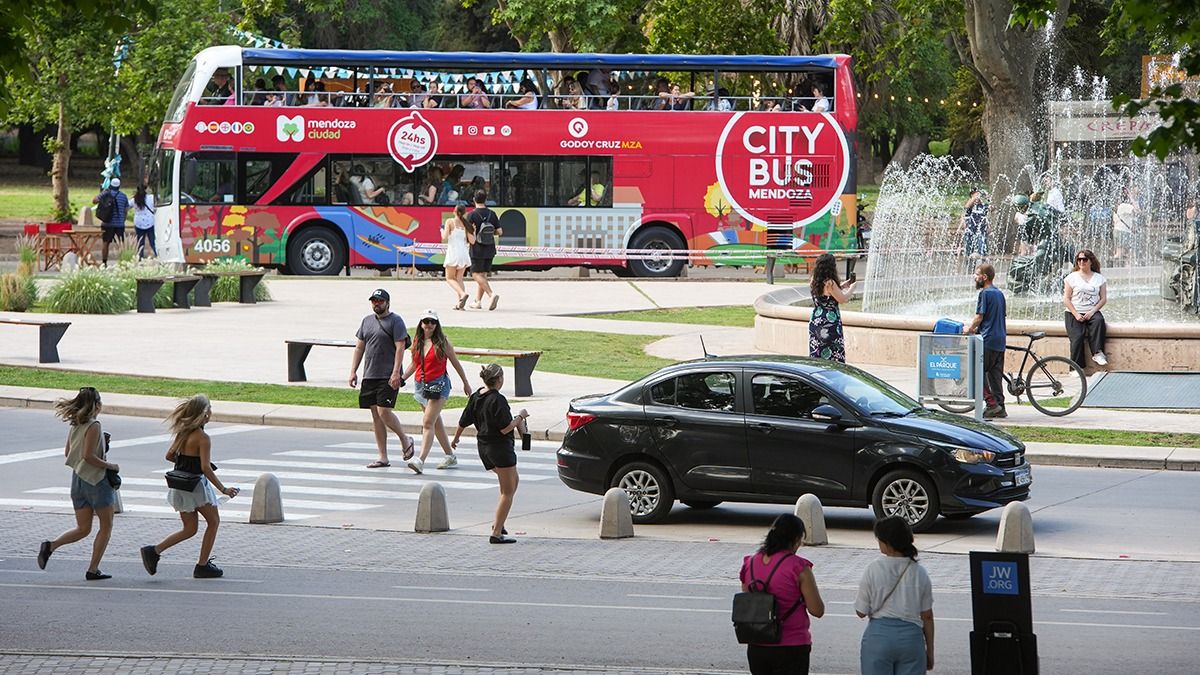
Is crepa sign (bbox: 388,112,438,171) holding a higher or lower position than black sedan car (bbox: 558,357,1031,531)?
higher

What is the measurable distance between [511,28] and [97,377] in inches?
1236

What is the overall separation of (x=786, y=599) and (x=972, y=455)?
6.29 meters

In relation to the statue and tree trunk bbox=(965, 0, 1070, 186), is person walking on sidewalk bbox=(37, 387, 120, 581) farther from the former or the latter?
tree trunk bbox=(965, 0, 1070, 186)

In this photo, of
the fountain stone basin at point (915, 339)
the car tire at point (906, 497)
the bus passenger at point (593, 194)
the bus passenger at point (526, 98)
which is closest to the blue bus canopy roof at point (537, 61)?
the bus passenger at point (526, 98)

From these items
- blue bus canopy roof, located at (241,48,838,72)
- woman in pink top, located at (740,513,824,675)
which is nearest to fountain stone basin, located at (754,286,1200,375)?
blue bus canopy roof, located at (241,48,838,72)

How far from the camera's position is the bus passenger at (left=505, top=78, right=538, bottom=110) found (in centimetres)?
3984

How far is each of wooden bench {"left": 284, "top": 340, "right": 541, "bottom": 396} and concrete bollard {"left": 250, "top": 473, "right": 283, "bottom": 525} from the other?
5.43 metres

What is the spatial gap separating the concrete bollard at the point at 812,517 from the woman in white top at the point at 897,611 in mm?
5612

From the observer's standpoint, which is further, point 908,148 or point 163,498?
point 908,148

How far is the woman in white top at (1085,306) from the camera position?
70.9 ft

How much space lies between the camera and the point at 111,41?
170 feet

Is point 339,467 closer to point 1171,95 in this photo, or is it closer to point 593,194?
point 1171,95

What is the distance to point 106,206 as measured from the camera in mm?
41969

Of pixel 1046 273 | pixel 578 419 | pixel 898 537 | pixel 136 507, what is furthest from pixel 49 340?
pixel 898 537
